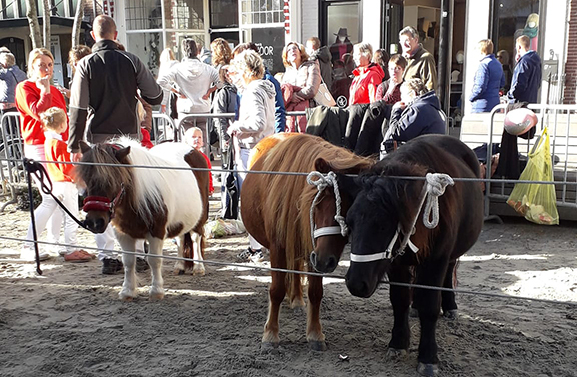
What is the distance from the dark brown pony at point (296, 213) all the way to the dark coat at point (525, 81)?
532cm

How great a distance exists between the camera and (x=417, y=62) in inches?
305

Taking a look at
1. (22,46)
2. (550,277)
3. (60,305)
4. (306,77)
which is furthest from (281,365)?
(22,46)

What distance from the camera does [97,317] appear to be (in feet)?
14.8

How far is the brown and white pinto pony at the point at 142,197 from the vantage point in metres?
4.25

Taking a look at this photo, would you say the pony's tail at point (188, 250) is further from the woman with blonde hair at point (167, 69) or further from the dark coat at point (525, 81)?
the dark coat at point (525, 81)

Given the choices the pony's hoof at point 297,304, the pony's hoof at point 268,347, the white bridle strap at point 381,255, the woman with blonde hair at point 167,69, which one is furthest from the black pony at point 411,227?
the woman with blonde hair at point 167,69

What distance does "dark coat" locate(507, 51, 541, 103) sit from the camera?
319 inches

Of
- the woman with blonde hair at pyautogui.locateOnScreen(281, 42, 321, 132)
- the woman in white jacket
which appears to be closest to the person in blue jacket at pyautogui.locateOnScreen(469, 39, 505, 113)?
the woman with blonde hair at pyautogui.locateOnScreen(281, 42, 321, 132)

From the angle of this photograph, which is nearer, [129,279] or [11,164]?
[129,279]

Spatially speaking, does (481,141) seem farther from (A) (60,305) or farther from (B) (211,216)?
(A) (60,305)

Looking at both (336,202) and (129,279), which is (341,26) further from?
(336,202)

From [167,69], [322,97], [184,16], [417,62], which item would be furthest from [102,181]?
[184,16]

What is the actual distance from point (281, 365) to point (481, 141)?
5.31m

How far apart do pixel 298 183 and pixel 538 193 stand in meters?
4.21
